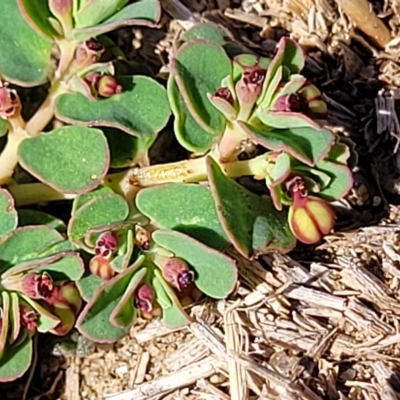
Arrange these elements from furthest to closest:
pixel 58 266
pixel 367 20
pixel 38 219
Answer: pixel 367 20, pixel 38 219, pixel 58 266

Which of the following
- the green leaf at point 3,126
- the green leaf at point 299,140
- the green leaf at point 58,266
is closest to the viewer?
the green leaf at point 299,140

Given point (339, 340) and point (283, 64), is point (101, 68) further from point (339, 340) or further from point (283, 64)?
point (339, 340)

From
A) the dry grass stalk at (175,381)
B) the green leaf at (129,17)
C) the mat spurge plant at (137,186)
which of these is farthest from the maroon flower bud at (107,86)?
the dry grass stalk at (175,381)

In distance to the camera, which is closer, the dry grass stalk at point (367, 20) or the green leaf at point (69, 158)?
the green leaf at point (69, 158)

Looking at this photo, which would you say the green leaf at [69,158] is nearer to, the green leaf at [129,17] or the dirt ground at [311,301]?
the green leaf at [129,17]

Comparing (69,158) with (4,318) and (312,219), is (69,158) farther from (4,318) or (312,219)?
(312,219)

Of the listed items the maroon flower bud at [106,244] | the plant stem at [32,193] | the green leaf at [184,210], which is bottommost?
the plant stem at [32,193]

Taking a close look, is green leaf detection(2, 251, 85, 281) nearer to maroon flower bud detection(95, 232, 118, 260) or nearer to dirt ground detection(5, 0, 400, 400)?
maroon flower bud detection(95, 232, 118, 260)

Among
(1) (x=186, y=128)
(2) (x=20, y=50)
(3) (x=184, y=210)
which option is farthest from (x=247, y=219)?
(2) (x=20, y=50)
